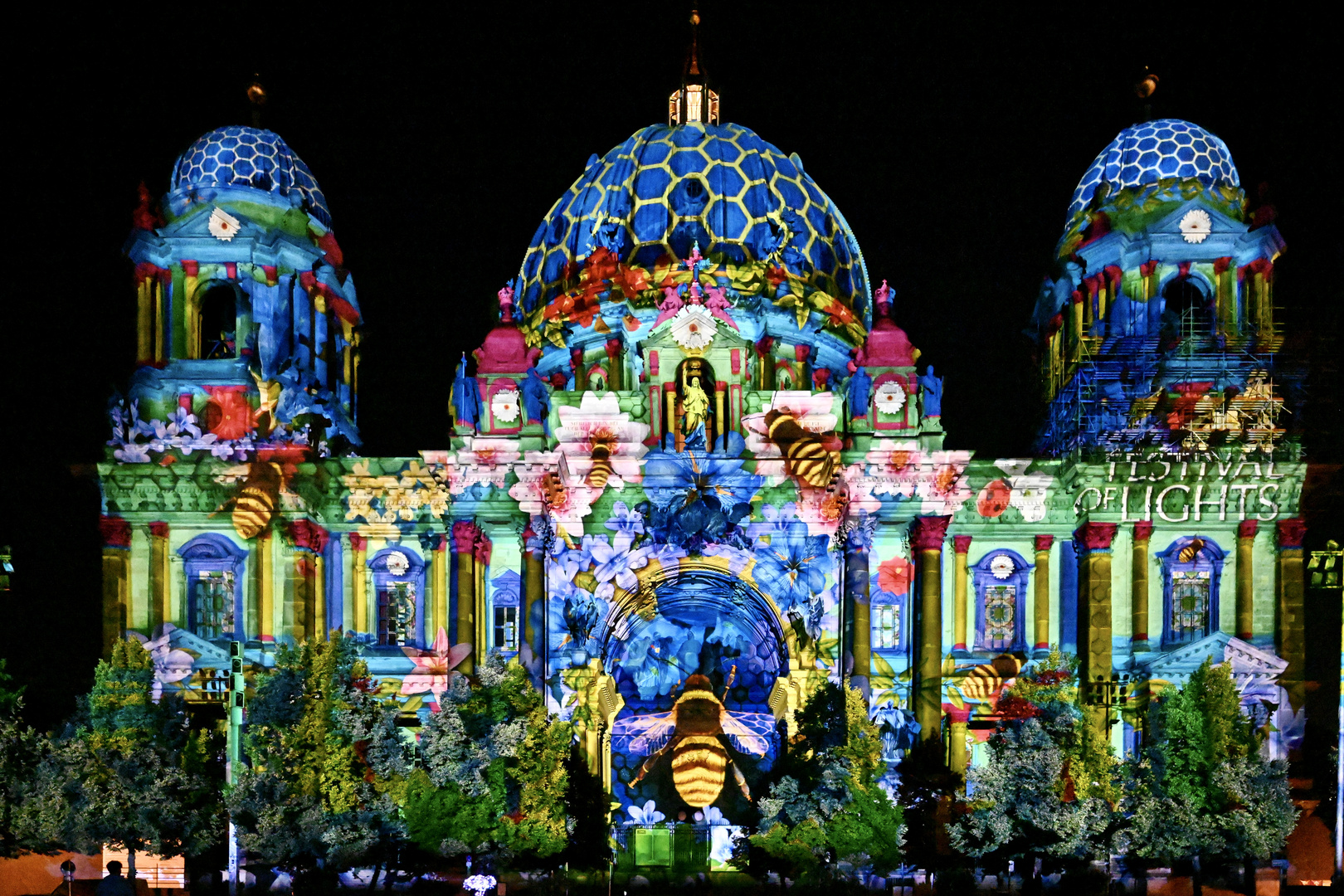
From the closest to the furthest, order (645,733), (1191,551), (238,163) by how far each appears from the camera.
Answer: (1191,551), (645,733), (238,163)

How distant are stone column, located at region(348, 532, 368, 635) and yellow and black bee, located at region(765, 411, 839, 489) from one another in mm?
13460

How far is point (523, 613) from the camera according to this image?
68562 mm

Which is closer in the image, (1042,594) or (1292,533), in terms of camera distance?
(1292,533)

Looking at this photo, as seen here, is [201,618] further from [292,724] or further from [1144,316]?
[1144,316]

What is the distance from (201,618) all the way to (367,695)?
10.9 m

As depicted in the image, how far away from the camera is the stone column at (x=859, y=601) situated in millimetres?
67750

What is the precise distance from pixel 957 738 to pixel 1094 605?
5.92 meters

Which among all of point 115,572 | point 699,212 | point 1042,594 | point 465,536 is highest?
point 699,212

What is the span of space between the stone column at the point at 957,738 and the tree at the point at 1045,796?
7.68 metres

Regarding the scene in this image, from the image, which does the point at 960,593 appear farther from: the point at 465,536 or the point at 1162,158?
the point at 1162,158

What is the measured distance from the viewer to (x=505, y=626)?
232 feet

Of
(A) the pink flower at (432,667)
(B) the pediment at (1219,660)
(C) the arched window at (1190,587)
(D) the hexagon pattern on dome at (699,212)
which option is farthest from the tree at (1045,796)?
(D) the hexagon pattern on dome at (699,212)

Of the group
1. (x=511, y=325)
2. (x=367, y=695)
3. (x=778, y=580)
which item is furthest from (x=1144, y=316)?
(x=367, y=695)

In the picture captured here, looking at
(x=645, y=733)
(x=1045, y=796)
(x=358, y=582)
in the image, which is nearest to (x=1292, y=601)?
(x=1045, y=796)
